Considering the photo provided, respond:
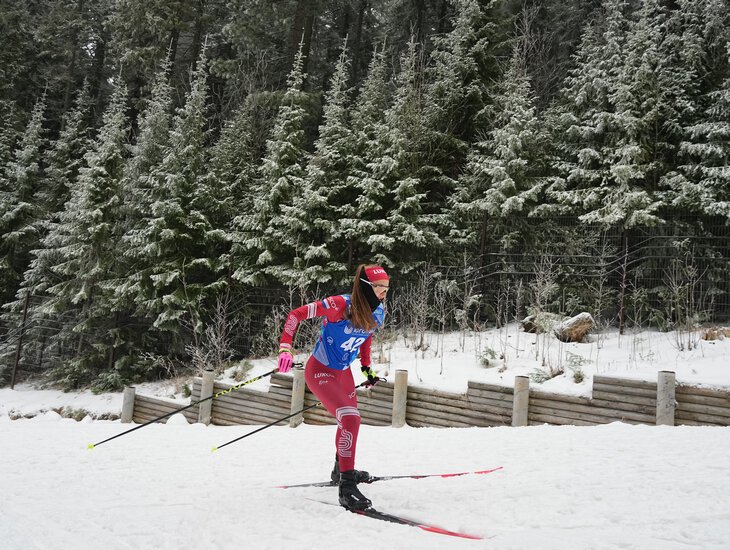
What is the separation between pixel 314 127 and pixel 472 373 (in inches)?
541

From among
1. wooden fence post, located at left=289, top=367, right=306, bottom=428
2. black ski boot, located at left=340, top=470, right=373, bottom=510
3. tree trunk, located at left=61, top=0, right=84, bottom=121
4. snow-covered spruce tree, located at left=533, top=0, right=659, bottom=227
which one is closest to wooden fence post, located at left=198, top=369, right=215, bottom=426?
wooden fence post, located at left=289, top=367, right=306, bottom=428

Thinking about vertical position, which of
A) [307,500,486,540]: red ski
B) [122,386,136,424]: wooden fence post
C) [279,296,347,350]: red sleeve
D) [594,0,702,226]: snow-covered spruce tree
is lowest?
[122,386,136,424]: wooden fence post

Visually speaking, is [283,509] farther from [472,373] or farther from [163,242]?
[163,242]

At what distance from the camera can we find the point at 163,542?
366 cm

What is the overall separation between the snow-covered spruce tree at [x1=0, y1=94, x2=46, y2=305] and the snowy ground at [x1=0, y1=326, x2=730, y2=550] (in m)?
13.2

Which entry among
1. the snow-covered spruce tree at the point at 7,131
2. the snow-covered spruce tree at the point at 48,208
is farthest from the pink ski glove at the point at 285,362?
the snow-covered spruce tree at the point at 7,131

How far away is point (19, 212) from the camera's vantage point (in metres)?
19.5

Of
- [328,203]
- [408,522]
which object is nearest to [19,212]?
[328,203]

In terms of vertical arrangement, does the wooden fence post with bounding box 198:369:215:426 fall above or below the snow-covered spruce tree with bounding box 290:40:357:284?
below

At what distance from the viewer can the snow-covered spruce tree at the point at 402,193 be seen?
13.1m

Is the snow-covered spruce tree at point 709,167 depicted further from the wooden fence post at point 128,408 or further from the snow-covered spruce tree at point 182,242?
the wooden fence post at point 128,408

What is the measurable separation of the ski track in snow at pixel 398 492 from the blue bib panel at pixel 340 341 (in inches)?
48.6

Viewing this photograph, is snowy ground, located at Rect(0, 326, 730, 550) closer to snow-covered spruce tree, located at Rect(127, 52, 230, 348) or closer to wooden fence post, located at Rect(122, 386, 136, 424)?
wooden fence post, located at Rect(122, 386, 136, 424)

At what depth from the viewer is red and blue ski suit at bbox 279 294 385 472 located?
4447 millimetres
